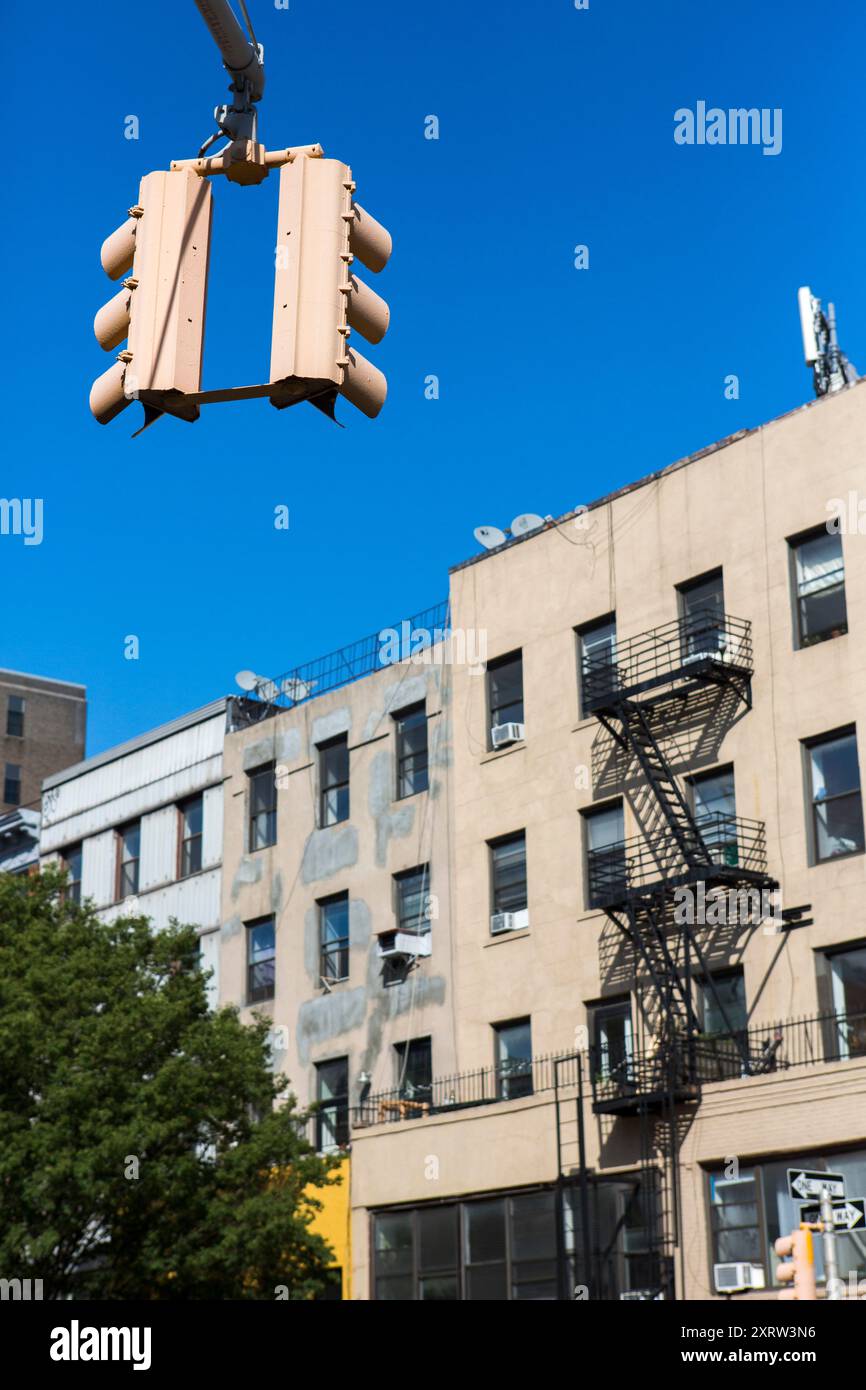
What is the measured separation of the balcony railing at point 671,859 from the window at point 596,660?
2.71m

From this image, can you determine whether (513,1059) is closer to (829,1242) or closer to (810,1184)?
(829,1242)

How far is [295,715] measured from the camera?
43.7 m

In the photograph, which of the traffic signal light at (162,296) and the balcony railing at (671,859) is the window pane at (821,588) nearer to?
the balcony railing at (671,859)

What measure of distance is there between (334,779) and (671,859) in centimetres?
1068

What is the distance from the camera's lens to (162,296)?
20.7ft

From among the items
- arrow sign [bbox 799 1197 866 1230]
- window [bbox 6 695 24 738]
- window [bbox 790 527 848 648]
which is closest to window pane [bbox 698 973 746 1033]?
window [bbox 790 527 848 648]

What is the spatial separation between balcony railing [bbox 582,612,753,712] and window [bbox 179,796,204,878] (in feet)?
42.7

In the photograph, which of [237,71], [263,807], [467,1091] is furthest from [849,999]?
[237,71]

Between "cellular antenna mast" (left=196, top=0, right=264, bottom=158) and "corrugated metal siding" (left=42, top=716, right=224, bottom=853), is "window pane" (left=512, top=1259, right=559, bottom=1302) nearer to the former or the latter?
"corrugated metal siding" (left=42, top=716, right=224, bottom=853)

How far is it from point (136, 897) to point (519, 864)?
521 inches

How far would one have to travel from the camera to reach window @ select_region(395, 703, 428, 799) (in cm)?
4012

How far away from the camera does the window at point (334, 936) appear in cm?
4066
